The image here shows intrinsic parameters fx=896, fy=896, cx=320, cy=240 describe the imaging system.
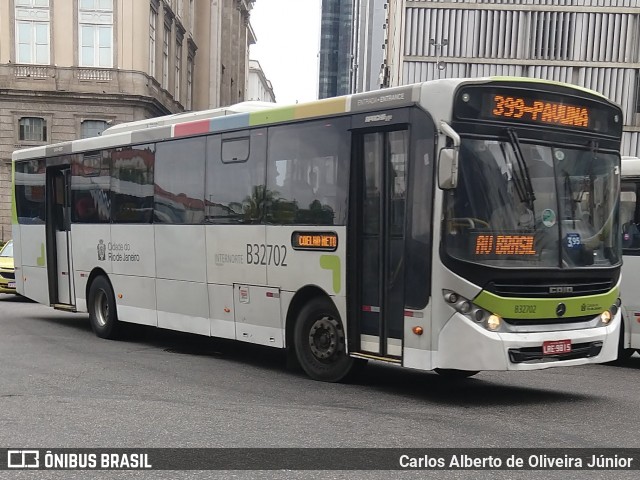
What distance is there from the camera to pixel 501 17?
191 ft

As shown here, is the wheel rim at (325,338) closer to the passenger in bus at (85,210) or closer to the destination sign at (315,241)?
the destination sign at (315,241)

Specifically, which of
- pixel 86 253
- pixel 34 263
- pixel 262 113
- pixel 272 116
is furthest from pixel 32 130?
pixel 272 116

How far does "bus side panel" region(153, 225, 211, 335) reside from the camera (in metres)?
11.7

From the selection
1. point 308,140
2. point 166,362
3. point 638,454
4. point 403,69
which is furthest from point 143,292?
point 403,69

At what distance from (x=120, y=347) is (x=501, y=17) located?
50.1 metres

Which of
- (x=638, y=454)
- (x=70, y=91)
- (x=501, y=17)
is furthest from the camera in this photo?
(x=501, y=17)

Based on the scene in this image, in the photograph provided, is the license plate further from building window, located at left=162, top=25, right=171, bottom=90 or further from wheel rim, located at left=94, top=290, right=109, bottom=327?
building window, located at left=162, top=25, right=171, bottom=90

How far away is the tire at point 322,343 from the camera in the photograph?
9492 millimetres

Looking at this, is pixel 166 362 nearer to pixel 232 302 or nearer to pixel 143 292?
pixel 232 302

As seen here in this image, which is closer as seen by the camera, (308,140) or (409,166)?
(409,166)

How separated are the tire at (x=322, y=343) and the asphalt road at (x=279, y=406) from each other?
0.17 m

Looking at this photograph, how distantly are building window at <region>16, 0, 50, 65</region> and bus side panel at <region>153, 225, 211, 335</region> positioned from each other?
35.1 metres

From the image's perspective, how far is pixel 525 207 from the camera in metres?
8.37

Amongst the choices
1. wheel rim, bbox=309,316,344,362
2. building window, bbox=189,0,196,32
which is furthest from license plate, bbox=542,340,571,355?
building window, bbox=189,0,196,32
